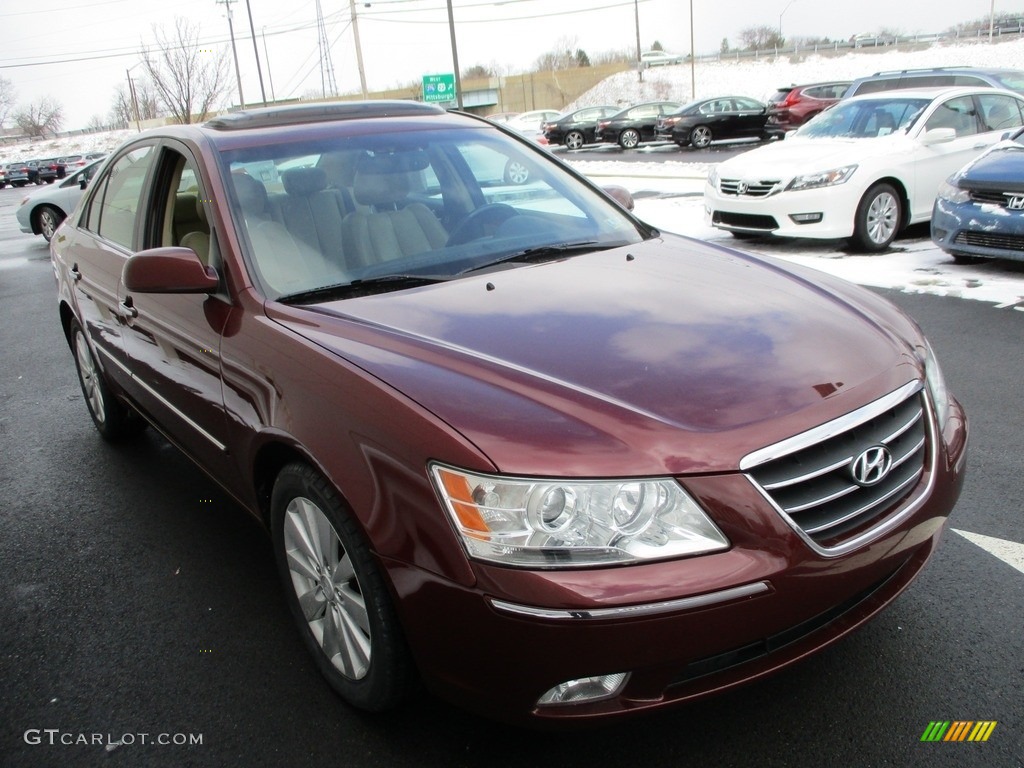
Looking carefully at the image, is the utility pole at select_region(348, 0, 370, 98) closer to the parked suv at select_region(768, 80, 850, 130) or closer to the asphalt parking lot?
the parked suv at select_region(768, 80, 850, 130)

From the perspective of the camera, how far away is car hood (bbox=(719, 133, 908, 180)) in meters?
8.62

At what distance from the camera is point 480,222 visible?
325 cm

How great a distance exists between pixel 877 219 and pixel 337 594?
25.6 feet

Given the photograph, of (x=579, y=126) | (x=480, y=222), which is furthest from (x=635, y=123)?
(x=480, y=222)

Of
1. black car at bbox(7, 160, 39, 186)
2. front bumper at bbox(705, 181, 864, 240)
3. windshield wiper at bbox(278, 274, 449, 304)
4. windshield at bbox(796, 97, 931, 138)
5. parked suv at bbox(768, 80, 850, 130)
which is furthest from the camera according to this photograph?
black car at bbox(7, 160, 39, 186)

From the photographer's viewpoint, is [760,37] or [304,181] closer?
[304,181]

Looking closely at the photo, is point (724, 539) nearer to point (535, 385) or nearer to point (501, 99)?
point (535, 385)

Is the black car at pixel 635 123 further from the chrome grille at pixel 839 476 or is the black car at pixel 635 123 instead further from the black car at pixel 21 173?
the chrome grille at pixel 839 476

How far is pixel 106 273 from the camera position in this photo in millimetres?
3957

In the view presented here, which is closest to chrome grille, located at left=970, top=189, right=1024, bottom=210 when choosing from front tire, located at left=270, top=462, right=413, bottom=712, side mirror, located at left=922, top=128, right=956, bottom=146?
side mirror, located at left=922, top=128, right=956, bottom=146

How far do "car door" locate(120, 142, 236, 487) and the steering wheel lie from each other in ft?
2.70

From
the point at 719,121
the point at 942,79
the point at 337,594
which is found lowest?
the point at 337,594

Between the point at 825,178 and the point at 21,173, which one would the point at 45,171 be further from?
the point at 825,178

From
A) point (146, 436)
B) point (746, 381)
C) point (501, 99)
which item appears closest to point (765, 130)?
point (146, 436)
